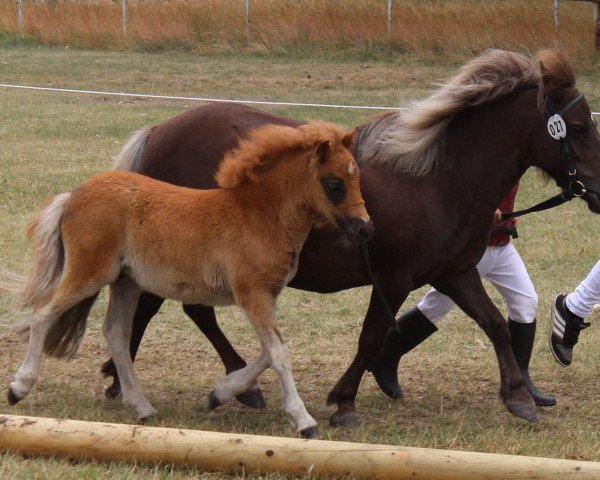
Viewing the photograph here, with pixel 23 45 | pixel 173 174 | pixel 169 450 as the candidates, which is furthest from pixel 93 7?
pixel 169 450

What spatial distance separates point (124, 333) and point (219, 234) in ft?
2.97

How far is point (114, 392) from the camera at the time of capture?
589cm

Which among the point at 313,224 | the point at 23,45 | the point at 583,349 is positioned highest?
the point at 313,224

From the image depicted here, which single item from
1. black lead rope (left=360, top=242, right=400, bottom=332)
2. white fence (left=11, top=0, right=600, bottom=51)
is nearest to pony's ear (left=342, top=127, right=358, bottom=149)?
black lead rope (left=360, top=242, right=400, bottom=332)

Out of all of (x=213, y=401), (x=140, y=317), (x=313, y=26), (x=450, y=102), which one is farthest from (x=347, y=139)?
(x=313, y=26)

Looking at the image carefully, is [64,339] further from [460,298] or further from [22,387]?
[460,298]

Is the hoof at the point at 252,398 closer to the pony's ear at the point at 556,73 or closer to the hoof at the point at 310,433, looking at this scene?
the hoof at the point at 310,433

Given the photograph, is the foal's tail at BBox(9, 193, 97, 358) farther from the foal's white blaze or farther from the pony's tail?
the foal's white blaze

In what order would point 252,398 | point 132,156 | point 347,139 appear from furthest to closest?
point 132,156, point 252,398, point 347,139

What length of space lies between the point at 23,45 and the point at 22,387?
71.0 feet

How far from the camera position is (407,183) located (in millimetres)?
5375

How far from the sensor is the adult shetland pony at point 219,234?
4949mm

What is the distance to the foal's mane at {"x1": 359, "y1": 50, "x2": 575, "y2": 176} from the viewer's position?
539 cm

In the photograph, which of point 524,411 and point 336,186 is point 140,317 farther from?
point 524,411
